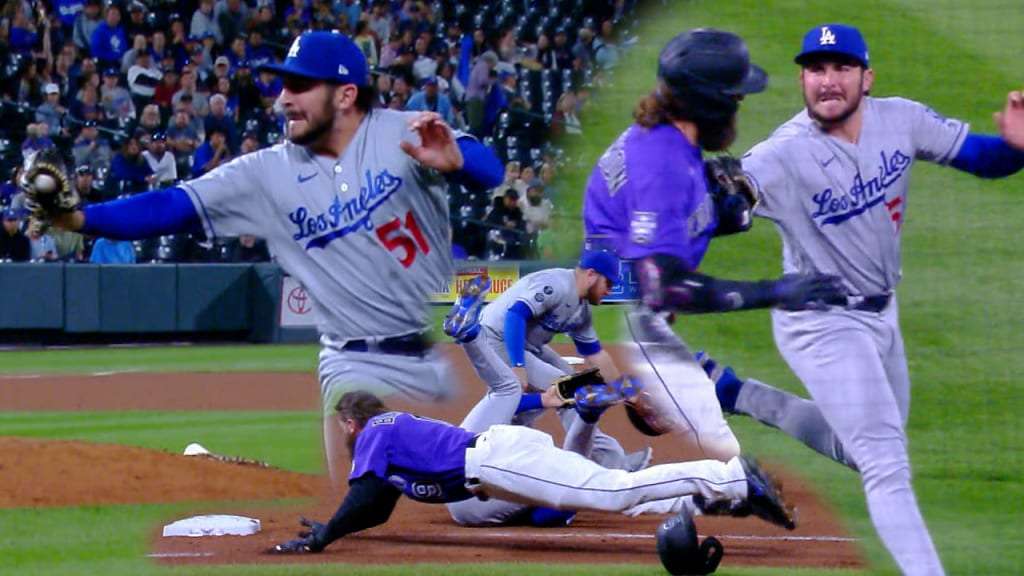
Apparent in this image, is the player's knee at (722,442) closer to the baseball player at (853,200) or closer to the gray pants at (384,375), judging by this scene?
the baseball player at (853,200)

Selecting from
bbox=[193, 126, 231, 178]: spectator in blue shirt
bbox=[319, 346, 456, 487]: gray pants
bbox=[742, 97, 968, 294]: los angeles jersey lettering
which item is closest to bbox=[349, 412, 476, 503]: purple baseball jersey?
bbox=[319, 346, 456, 487]: gray pants

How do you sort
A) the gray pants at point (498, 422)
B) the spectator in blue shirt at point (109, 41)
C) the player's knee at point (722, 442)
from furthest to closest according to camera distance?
the spectator in blue shirt at point (109, 41) → the gray pants at point (498, 422) → the player's knee at point (722, 442)

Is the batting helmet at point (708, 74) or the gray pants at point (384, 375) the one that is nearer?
the batting helmet at point (708, 74)

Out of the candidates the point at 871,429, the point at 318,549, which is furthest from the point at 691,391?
the point at 318,549

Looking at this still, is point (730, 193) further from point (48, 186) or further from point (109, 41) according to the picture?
point (109, 41)

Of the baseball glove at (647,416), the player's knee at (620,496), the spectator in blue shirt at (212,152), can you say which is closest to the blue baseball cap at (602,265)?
the baseball glove at (647,416)

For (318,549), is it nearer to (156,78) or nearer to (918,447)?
(918,447)
